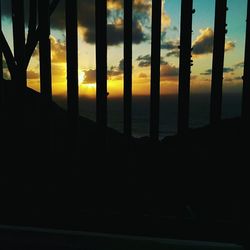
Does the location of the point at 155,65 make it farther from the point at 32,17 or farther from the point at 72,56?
the point at 32,17

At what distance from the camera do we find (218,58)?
2.23 metres

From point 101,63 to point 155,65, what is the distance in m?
0.47

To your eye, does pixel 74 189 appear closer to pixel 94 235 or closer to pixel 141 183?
pixel 141 183

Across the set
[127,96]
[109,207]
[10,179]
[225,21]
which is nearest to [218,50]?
[225,21]

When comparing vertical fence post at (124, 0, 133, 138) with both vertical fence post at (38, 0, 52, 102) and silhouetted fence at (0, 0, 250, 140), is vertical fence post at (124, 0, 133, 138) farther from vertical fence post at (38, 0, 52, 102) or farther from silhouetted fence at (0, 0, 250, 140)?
vertical fence post at (38, 0, 52, 102)

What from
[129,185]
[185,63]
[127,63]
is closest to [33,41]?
[127,63]

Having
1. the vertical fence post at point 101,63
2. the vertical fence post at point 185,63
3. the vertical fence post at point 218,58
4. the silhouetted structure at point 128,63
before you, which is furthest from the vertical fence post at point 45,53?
the vertical fence post at point 218,58

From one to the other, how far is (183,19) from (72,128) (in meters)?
1.37

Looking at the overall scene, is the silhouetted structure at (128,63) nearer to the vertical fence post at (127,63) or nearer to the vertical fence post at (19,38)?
the vertical fence post at (127,63)

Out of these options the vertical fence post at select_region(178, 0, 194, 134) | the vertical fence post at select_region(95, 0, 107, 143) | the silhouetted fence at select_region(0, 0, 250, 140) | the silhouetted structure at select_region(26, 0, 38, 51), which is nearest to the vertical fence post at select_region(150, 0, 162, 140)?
the silhouetted fence at select_region(0, 0, 250, 140)

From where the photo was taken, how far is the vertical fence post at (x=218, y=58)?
2.17 m

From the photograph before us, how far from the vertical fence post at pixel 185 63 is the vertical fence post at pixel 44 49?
3.95 feet

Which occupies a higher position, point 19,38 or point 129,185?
point 19,38

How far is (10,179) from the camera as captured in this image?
9.05ft
